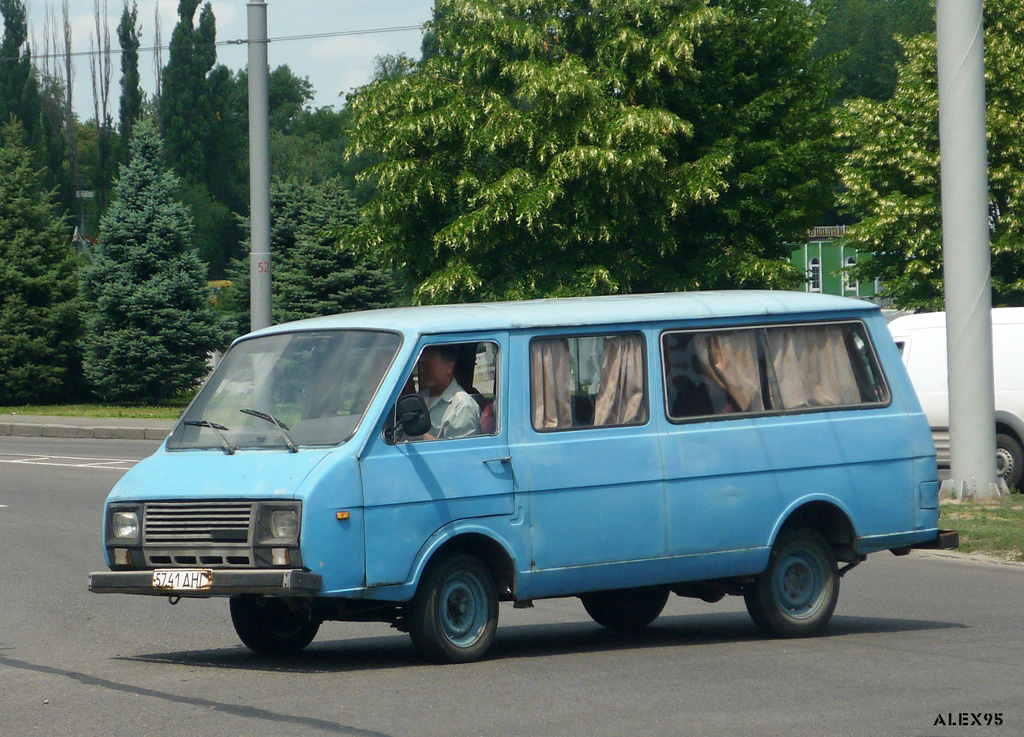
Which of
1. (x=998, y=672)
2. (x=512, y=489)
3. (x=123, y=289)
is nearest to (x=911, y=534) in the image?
(x=998, y=672)

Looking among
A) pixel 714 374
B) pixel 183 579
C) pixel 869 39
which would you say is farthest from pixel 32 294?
pixel 869 39

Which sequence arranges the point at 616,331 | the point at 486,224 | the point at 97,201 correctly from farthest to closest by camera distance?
the point at 97,201 < the point at 486,224 < the point at 616,331

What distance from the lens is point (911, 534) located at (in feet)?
31.6

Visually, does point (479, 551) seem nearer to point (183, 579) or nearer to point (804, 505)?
point (183, 579)

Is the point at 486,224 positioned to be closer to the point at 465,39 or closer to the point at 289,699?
the point at 465,39

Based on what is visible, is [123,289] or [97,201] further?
[97,201]

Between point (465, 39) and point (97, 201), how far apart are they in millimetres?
68034

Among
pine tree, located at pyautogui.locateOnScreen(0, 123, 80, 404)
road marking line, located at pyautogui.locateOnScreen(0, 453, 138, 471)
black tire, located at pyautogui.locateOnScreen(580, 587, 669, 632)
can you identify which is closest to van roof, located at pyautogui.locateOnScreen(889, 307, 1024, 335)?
road marking line, located at pyautogui.locateOnScreen(0, 453, 138, 471)

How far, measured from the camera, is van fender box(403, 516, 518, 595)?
776 cm

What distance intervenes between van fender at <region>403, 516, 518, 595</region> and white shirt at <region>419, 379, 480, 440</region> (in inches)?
19.2

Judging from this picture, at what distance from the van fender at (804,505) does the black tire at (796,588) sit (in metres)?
0.13

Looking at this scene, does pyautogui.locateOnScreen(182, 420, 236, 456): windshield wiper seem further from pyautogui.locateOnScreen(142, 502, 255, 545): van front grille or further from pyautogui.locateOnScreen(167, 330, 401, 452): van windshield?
pyautogui.locateOnScreen(142, 502, 255, 545): van front grille

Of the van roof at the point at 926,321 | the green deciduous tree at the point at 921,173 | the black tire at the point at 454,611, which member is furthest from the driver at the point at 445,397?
the green deciduous tree at the point at 921,173

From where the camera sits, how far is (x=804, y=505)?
9.32 metres
